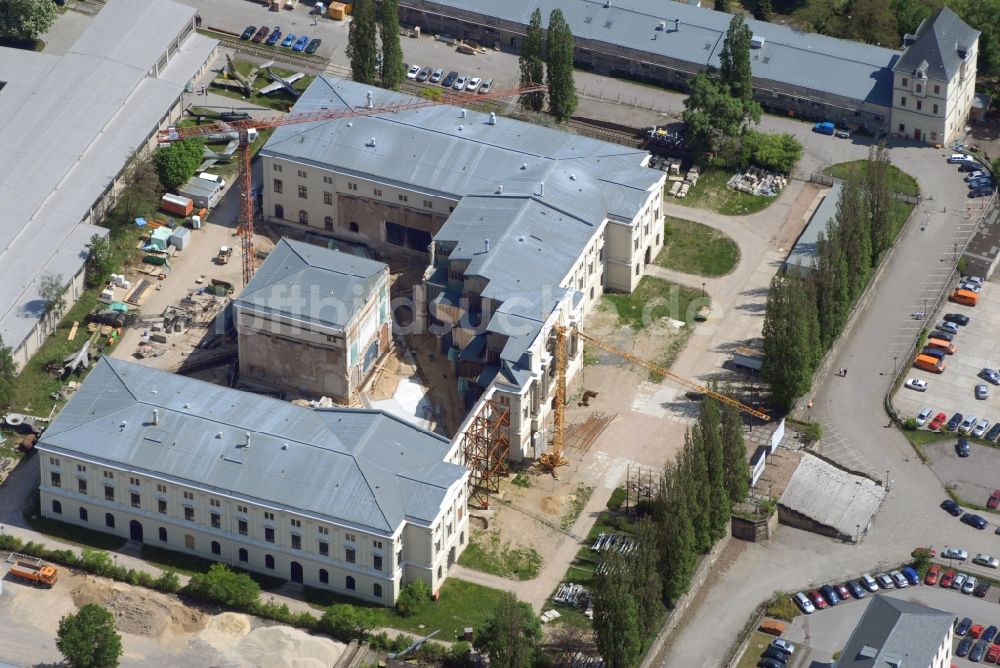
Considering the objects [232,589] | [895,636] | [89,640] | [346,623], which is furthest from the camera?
[232,589]

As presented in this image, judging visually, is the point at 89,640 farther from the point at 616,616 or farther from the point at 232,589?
the point at 616,616

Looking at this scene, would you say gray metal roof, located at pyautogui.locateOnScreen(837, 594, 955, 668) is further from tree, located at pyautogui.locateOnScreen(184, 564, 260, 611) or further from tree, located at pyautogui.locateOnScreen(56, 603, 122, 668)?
tree, located at pyautogui.locateOnScreen(56, 603, 122, 668)

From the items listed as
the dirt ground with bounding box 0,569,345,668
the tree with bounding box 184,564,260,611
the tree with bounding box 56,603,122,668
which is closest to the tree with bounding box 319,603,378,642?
the dirt ground with bounding box 0,569,345,668

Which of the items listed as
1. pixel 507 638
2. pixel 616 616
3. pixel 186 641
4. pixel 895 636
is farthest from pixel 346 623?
pixel 895 636

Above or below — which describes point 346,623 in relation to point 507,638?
below

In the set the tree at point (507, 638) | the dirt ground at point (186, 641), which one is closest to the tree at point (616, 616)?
the tree at point (507, 638)

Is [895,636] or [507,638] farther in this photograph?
[507,638]
